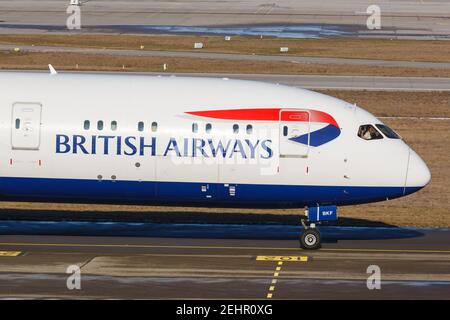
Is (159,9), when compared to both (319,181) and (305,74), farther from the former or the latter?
(319,181)

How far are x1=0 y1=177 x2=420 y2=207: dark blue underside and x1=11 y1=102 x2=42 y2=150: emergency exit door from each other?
1.05m

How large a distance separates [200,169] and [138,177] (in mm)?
1804

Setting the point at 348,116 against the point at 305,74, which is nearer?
the point at 348,116

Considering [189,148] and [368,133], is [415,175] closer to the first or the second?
[368,133]

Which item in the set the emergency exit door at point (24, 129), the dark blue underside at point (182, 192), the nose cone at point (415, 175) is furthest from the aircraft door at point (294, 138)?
the emergency exit door at point (24, 129)

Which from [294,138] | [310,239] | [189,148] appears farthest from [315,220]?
[189,148]

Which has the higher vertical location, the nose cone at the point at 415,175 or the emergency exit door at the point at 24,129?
the emergency exit door at the point at 24,129

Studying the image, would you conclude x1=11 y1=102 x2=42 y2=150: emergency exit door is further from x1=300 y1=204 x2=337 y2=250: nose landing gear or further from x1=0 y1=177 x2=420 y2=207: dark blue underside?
x1=300 y1=204 x2=337 y2=250: nose landing gear

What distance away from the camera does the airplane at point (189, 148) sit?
3189cm

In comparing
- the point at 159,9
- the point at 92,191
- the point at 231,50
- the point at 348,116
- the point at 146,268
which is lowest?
the point at 146,268

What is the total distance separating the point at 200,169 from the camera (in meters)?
32.1

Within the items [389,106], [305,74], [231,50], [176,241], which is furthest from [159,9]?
[176,241]

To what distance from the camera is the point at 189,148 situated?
31.9 m

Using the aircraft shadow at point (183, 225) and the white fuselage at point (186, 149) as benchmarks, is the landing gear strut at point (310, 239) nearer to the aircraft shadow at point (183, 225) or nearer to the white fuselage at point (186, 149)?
the white fuselage at point (186, 149)
